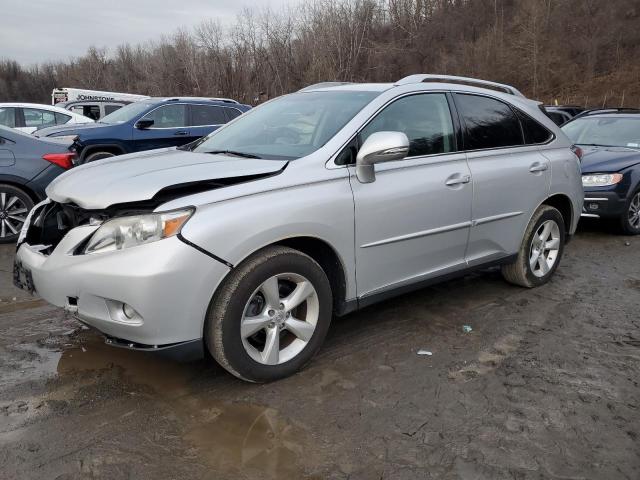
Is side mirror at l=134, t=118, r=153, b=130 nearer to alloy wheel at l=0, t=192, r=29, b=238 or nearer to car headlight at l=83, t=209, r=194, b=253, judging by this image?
alloy wheel at l=0, t=192, r=29, b=238

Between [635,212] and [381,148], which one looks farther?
[635,212]

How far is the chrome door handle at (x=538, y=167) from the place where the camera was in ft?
14.6

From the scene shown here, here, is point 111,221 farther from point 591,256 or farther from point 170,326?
point 591,256

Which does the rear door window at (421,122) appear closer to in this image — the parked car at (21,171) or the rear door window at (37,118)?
the parked car at (21,171)

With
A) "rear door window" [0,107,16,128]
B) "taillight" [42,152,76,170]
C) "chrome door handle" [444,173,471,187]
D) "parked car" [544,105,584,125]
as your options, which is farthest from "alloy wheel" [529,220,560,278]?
"rear door window" [0,107,16,128]

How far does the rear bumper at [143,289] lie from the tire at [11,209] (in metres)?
3.99

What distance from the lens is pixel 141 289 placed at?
2611 millimetres

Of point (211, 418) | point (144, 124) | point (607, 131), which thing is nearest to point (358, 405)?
point (211, 418)

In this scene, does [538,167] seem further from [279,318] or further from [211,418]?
[211,418]

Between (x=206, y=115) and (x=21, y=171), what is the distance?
186 inches

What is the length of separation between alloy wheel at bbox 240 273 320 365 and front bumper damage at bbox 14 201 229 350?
30cm

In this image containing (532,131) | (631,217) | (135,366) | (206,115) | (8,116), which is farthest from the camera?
(8,116)

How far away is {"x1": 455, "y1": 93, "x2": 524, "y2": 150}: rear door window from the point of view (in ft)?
13.4

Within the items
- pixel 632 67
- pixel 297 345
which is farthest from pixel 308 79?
pixel 297 345
